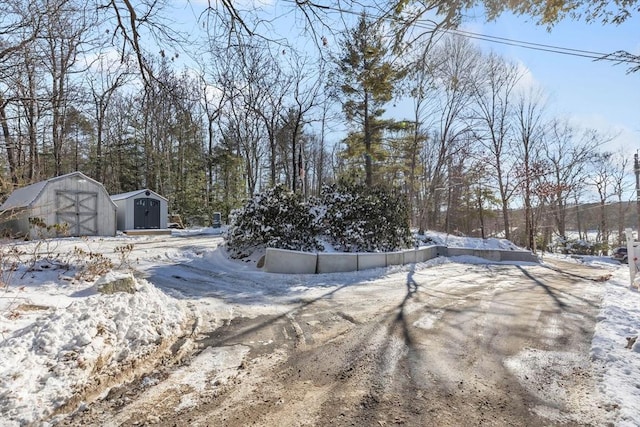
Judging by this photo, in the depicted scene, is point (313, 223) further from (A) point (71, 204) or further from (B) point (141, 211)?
(B) point (141, 211)

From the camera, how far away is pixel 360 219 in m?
10.6

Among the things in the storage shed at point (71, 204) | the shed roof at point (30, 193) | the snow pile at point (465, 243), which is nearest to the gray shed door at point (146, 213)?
the storage shed at point (71, 204)

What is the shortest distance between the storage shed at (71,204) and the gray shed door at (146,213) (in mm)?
2839

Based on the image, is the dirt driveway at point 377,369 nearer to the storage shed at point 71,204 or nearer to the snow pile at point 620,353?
the snow pile at point 620,353

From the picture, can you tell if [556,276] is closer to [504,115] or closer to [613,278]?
[613,278]

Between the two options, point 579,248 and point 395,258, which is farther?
point 579,248

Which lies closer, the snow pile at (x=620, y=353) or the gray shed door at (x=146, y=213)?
the snow pile at (x=620, y=353)

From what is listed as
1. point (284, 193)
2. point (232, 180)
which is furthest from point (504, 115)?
point (232, 180)

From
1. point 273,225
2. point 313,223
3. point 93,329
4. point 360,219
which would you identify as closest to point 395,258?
point 360,219

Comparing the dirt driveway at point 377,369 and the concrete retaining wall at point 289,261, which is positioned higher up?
the concrete retaining wall at point 289,261

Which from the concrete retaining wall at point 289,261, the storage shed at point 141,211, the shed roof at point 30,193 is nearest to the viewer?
the concrete retaining wall at point 289,261

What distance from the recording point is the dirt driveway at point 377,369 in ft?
8.21

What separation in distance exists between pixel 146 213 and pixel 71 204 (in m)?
4.56

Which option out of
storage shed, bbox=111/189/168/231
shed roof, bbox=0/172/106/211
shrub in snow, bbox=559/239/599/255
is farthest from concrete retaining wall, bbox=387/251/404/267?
shrub in snow, bbox=559/239/599/255
